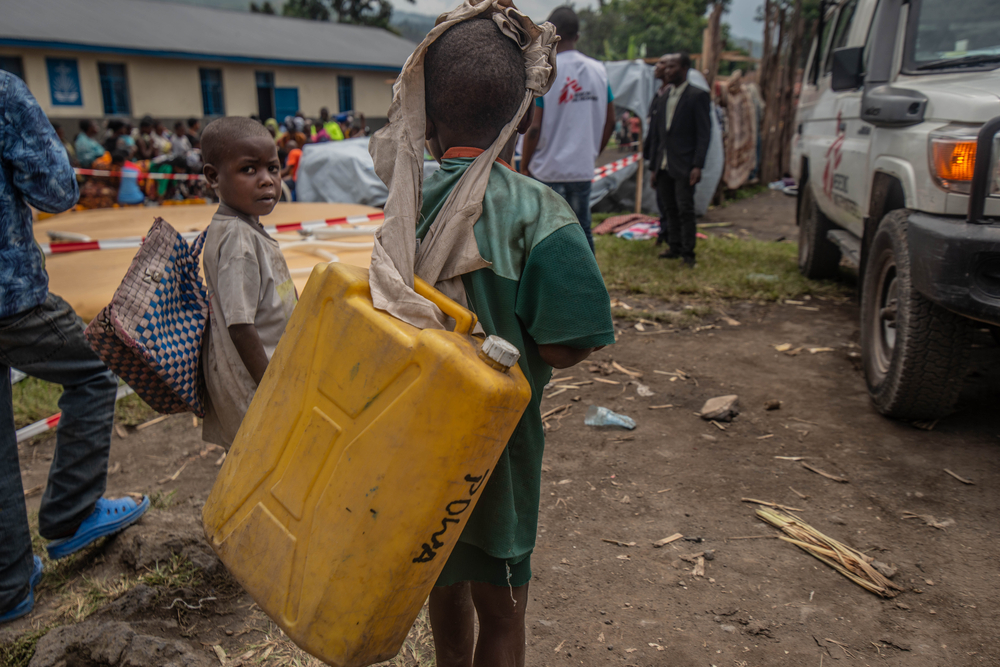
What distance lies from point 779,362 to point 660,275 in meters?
2.27

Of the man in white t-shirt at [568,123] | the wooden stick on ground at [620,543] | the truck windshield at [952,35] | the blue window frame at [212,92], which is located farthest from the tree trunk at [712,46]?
the blue window frame at [212,92]

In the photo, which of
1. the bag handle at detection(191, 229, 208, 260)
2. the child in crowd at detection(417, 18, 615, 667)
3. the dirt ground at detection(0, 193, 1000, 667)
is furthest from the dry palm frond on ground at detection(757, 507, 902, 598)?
the bag handle at detection(191, 229, 208, 260)

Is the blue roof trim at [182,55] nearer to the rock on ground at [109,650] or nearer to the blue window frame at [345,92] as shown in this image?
the blue window frame at [345,92]

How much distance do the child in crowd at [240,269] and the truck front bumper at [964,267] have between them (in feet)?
9.00

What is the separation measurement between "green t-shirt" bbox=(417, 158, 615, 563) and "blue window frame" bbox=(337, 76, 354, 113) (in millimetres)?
28738

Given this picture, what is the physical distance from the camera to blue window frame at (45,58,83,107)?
66.7ft

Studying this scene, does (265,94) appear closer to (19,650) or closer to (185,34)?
(185,34)

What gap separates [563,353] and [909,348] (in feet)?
8.75

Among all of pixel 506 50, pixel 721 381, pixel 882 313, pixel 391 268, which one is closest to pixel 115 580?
pixel 391 268

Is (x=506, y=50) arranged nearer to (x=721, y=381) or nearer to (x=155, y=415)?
(x=721, y=381)

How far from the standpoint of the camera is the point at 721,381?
4.37 meters

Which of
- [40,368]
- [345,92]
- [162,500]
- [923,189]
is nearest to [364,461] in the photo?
[40,368]

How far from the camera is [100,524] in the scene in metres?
2.80

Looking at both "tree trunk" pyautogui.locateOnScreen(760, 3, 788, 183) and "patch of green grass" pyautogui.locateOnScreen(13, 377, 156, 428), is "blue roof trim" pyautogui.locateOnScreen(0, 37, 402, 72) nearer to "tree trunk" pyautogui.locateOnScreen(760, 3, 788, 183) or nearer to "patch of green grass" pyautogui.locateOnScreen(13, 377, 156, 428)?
"tree trunk" pyautogui.locateOnScreen(760, 3, 788, 183)
